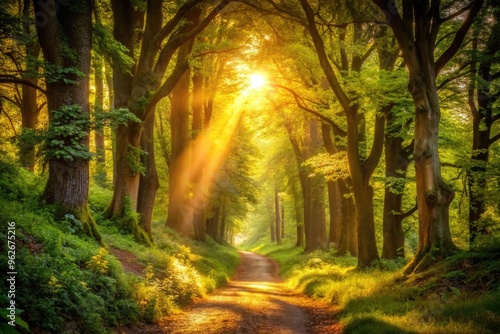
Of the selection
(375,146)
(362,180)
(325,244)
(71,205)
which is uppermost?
(375,146)

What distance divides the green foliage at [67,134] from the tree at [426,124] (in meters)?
7.96

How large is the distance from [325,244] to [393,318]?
17.0 m

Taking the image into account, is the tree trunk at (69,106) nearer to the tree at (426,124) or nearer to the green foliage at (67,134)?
the green foliage at (67,134)

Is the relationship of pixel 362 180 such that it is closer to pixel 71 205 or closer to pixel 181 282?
pixel 181 282

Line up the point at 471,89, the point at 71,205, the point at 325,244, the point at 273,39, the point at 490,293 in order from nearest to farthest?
the point at 490,293 < the point at 71,205 < the point at 273,39 < the point at 471,89 < the point at 325,244

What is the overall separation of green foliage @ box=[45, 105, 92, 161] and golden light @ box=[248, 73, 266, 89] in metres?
7.55

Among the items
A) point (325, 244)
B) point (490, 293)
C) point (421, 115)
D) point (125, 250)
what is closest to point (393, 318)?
point (490, 293)

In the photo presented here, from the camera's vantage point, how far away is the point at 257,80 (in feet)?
48.4

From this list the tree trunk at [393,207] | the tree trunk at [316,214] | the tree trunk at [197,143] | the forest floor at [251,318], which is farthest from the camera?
the tree trunk at [316,214]

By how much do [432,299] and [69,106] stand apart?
346 inches

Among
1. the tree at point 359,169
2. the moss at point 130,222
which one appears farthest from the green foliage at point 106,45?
the tree at point 359,169

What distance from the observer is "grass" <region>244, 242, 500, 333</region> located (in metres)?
5.20

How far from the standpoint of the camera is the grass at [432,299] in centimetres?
520

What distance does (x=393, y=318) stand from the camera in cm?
620
